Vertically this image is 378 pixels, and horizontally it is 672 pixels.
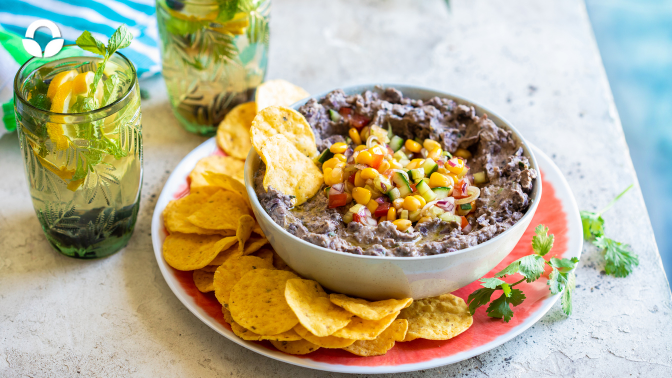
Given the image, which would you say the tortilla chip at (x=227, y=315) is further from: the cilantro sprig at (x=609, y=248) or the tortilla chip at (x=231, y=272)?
the cilantro sprig at (x=609, y=248)

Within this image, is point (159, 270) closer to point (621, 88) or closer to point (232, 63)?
point (232, 63)

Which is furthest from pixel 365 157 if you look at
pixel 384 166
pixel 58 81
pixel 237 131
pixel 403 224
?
pixel 58 81

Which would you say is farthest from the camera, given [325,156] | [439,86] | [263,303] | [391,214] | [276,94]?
[439,86]

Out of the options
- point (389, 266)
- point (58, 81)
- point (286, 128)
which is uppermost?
point (58, 81)

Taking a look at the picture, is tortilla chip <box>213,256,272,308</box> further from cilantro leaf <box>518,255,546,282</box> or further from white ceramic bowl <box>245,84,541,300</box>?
cilantro leaf <box>518,255,546,282</box>

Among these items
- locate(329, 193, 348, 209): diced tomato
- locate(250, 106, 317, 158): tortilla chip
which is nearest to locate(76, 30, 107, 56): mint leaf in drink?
locate(250, 106, 317, 158): tortilla chip

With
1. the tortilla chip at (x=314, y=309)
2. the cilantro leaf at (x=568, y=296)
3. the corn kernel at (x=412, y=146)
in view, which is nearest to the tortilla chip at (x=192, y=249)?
the tortilla chip at (x=314, y=309)

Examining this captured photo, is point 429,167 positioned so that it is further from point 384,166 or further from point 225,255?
point 225,255
